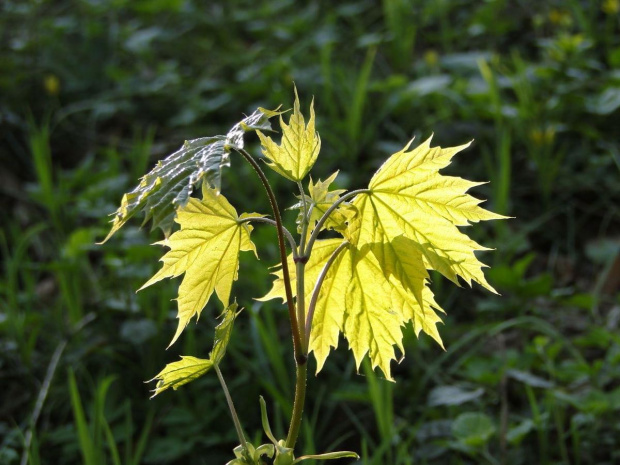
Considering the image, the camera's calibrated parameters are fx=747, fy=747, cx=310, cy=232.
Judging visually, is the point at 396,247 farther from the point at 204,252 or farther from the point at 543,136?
the point at 543,136

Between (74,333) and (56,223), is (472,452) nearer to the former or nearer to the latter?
(74,333)

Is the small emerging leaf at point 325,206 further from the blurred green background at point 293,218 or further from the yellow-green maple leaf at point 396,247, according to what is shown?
the blurred green background at point 293,218

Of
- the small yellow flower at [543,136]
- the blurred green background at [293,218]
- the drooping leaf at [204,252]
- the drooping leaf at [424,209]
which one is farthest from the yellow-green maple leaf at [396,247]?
the small yellow flower at [543,136]

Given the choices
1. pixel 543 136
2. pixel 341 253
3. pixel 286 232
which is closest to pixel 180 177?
pixel 286 232

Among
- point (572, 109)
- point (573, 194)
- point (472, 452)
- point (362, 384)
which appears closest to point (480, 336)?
point (362, 384)

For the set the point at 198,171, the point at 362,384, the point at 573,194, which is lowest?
the point at 573,194

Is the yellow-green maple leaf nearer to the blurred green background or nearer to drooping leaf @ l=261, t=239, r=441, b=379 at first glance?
drooping leaf @ l=261, t=239, r=441, b=379
